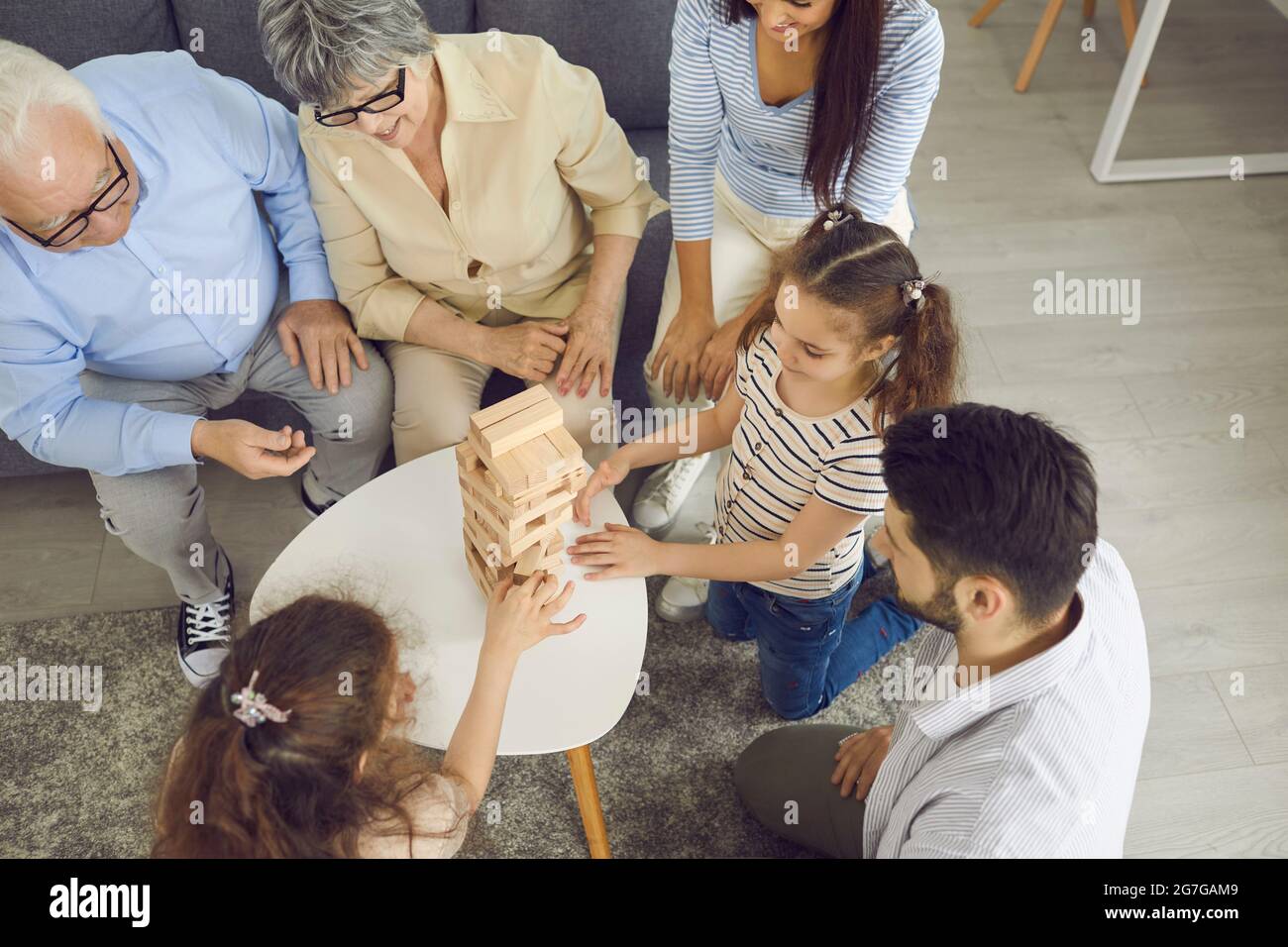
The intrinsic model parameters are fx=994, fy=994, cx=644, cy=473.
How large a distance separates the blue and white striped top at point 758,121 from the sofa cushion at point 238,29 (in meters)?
0.56

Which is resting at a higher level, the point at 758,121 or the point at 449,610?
the point at 758,121

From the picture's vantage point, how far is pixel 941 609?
1.15 metres

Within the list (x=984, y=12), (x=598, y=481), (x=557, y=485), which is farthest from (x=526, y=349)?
(x=984, y=12)

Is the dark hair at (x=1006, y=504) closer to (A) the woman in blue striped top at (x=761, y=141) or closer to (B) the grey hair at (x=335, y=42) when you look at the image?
(A) the woman in blue striped top at (x=761, y=141)

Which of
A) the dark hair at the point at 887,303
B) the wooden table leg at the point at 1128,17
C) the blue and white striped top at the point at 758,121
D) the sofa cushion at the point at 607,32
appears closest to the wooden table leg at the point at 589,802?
the dark hair at the point at 887,303

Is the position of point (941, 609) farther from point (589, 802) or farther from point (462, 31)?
point (462, 31)

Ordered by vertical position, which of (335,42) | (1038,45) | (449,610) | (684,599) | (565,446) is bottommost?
(684,599)

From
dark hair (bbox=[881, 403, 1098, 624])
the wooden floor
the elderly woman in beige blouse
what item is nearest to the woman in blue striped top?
the elderly woman in beige blouse

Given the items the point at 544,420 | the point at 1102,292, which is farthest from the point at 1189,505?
the point at 544,420

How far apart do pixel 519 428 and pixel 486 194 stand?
65 centimetres

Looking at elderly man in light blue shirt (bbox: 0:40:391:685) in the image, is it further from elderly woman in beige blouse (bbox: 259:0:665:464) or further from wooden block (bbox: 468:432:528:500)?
wooden block (bbox: 468:432:528:500)

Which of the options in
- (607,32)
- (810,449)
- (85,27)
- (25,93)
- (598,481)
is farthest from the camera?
(607,32)

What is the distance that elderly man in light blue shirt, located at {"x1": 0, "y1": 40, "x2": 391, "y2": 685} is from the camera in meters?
1.46

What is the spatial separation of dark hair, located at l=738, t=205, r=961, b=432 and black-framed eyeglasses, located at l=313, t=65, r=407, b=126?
667mm
